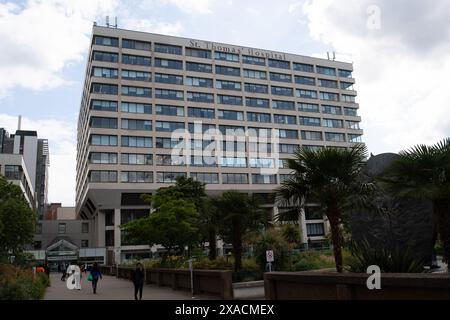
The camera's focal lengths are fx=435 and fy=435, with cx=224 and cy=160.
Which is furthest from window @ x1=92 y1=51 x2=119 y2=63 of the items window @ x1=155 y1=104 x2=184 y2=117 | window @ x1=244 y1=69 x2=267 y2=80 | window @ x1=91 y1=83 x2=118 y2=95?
window @ x1=244 y1=69 x2=267 y2=80

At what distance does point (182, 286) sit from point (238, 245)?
537 cm

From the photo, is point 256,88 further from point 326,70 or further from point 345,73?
point 345,73

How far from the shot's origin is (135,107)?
231 ft

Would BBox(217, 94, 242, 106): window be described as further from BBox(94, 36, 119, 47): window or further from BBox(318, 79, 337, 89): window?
BBox(318, 79, 337, 89): window

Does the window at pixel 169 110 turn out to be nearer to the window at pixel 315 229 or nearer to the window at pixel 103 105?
the window at pixel 103 105

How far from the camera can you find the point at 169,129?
235ft

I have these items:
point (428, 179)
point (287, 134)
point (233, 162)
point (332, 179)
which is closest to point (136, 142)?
point (233, 162)

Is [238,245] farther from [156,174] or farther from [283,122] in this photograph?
[283,122]

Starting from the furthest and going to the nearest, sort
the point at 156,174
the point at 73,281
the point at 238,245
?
1. the point at 156,174
2. the point at 73,281
3. the point at 238,245

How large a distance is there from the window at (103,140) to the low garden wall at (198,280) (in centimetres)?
4181

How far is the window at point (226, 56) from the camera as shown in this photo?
7950cm

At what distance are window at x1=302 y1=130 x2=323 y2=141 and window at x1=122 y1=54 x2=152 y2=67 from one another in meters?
32.0

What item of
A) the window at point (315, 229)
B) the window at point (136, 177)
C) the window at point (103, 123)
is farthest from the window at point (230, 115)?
the window at point (315, 229)

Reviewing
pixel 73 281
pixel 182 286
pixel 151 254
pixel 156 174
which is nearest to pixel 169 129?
pixel 156 174
